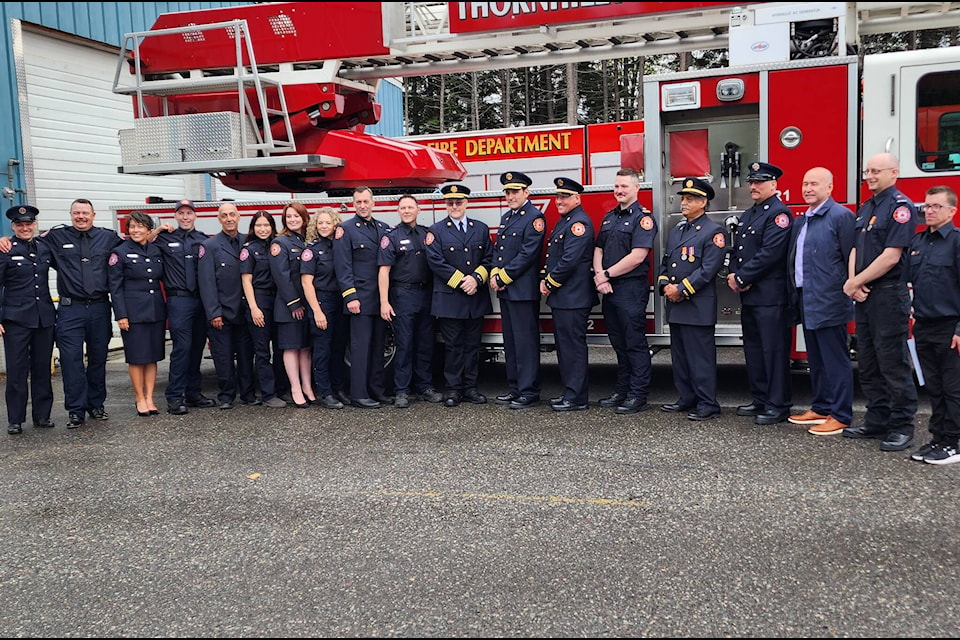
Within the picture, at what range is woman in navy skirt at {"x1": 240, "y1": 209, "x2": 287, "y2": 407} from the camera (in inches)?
294

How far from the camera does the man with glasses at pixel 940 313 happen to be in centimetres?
518

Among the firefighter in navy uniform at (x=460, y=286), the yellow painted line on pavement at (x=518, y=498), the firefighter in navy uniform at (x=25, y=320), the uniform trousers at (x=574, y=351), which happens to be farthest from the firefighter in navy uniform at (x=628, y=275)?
the firefighter in navy uniform at (x=25, y=320)

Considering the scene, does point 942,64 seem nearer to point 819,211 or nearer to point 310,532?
point 819,211

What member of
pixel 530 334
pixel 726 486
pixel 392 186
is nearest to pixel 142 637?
pixel 726 486

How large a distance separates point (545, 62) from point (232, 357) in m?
3.89

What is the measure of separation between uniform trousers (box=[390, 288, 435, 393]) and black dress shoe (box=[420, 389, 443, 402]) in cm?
14

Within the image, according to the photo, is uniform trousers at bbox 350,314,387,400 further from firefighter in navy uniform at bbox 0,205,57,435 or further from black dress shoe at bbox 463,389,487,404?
firefighter in navy uniform at bbox 0,205,57,435

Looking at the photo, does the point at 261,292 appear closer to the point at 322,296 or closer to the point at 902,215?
the point at 322,296

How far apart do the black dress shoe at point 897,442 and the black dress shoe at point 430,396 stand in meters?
3.52

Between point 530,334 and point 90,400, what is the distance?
12.1ft

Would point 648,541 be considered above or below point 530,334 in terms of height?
below

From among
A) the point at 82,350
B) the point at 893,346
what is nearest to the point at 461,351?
the point at 82,350

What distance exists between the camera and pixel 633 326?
6.96 metres

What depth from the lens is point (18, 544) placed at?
440 centimetres
